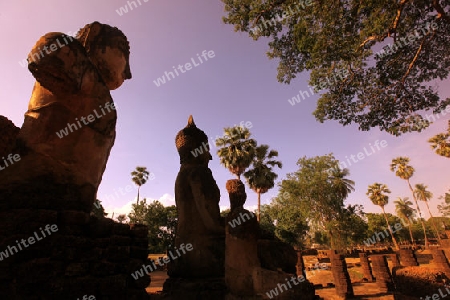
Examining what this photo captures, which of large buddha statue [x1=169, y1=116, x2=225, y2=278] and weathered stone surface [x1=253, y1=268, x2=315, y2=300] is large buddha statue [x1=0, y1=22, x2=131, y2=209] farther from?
weathered stone surface [x1=253, y1=268, x2=315, y2=300]

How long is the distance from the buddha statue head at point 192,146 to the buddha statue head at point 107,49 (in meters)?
1.67

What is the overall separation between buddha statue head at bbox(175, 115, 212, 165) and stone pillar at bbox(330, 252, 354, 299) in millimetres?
9516

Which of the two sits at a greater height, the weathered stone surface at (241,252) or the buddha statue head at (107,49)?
the buddha statue head at (107,49)

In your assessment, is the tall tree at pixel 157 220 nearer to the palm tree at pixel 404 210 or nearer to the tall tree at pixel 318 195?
the tall tree at pixel 318 195

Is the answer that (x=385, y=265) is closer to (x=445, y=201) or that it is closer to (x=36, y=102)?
(x=36, y=102)

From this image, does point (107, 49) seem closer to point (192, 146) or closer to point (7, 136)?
point (7, 136)

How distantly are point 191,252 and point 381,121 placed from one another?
851cm

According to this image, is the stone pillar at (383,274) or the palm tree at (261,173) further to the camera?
the palm tree at (261,173)

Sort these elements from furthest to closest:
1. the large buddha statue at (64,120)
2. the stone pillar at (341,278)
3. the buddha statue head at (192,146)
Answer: the stone pillar at (341,278), the buddha statue head at (192,146), the large buddha statue at (64,120)

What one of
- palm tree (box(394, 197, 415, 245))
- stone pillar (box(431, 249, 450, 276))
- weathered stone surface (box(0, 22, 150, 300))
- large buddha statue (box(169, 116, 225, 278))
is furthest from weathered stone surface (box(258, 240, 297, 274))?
palm tree (box(394, 197, 415, 245))

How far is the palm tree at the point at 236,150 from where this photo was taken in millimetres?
20219

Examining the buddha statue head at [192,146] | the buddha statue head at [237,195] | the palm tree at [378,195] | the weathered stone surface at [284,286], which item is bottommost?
the palm tree at [378,195]

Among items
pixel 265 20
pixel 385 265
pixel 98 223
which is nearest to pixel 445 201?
pixel 385 265

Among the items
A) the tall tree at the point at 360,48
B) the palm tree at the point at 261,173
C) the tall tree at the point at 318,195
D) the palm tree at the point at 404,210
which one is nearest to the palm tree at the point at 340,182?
the tall tree at the point at 318,195
